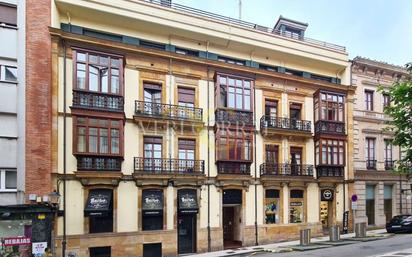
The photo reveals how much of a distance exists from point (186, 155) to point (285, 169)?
647 cm

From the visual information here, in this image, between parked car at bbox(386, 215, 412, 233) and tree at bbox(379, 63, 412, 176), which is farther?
parked car at bbox(386, 215, 412, 233)

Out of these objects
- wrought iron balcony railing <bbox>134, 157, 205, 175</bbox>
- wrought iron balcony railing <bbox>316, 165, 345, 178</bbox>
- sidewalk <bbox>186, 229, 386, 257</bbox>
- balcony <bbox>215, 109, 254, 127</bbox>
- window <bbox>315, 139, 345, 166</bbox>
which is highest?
balcony <bbox>215, 109, 254, 127</bbox>

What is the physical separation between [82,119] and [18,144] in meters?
2.98

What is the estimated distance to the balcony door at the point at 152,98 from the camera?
67.7 feet

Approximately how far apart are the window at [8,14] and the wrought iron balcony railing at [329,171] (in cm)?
1886

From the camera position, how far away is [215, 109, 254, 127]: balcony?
880 inches

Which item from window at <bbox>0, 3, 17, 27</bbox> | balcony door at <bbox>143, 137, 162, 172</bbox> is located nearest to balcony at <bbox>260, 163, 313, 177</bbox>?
balcony door at <bbox>143, 137, 162, 172</bbox>

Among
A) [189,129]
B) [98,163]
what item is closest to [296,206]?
[189,129]

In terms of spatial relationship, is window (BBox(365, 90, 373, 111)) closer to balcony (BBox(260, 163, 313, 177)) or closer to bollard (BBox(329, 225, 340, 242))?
balcony (BBox(260, 163, 313, 177))

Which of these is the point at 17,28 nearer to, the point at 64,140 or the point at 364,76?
the point at 64,140

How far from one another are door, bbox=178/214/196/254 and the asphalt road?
3843 millimetres

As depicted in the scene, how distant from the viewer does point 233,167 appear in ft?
73.9

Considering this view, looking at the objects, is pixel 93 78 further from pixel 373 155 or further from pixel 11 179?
pixel 373 155

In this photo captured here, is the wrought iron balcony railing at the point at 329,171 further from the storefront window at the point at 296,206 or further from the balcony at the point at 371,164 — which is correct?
the balcony at the point at 371,164
